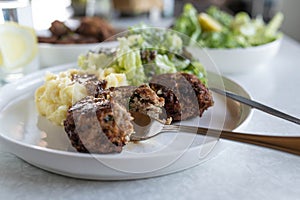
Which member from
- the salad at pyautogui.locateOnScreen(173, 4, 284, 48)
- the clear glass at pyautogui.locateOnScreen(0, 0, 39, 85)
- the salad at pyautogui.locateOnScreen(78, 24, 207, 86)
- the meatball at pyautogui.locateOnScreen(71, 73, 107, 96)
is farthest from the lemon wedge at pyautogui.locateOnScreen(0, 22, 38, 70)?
the salad at pyautogui.locateOnScreen(173, 4, 284, 48)

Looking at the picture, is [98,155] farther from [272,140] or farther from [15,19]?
[15,19]

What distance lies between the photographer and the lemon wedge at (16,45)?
1.49m

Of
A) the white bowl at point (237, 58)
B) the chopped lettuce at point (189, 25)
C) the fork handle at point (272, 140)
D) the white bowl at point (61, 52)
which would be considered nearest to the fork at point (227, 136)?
the fork handle at point (272, 140)

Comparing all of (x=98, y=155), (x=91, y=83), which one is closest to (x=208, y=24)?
(x=91, y=83)

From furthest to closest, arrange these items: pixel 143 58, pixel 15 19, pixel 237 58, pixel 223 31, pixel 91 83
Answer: pixel 223 31 < pixel 237 58 < pixel 15 19 < pixel 143 58 < pixel 91 83

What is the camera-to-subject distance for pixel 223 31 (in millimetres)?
1854

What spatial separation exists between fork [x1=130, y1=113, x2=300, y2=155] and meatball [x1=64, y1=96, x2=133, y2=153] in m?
0.10

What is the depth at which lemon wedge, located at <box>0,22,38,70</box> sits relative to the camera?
1491 millimetres

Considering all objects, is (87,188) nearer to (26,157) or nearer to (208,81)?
(26,157)

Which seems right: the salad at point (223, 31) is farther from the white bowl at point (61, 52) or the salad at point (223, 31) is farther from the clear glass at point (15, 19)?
the clear glass at point (15, 19)

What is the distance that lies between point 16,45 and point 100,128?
825mm

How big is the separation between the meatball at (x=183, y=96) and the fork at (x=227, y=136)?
98 mm

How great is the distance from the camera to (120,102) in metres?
0.98

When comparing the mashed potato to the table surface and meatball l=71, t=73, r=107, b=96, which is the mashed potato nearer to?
meatball l=71, t=73, r=107, b=96
